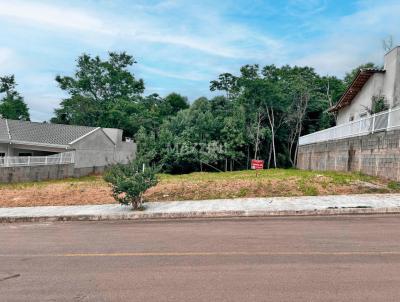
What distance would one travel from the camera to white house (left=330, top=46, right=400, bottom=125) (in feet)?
69.9

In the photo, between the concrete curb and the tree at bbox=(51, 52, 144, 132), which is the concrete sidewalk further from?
the tree at bbox=(51, 52, 144, 132)

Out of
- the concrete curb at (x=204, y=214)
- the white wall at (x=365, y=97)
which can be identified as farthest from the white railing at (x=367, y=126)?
the concrete curb at (x=204, y=214)

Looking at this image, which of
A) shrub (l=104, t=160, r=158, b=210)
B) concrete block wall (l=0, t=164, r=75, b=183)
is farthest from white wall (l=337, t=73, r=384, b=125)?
concrete block wall (l=0, t=164, r=75, b=183)

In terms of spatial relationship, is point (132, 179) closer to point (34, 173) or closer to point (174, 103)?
point (34, 173)

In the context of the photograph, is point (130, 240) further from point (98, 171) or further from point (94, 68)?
point (94, 68)

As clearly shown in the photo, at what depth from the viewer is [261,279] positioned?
5.10m

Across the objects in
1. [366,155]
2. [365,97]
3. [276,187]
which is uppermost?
[365,97]

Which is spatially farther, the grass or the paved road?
the grass

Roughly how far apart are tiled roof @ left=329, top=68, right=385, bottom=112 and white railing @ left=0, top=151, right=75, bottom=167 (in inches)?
948

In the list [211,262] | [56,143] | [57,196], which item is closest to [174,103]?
[56,143]

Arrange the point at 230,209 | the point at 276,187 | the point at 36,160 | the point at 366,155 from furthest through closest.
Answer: the point at 36,160 → the point at 366,155 → the point at 276,187 → the point at 230,209

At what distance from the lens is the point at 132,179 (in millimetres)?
12234

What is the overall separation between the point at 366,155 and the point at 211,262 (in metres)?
13.2

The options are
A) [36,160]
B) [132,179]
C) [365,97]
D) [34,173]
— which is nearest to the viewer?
[132,179]
